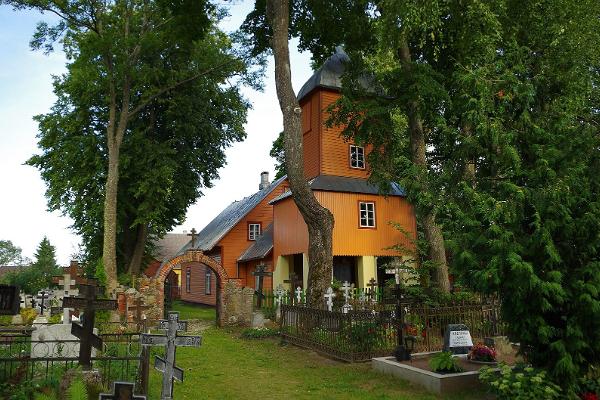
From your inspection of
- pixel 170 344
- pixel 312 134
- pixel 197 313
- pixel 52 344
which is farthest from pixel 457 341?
pixel 197 313

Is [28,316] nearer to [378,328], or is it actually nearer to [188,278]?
[378,328]

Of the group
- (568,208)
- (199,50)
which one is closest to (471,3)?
(568,208)

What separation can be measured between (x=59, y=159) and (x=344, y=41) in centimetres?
1661

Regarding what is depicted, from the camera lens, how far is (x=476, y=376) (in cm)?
889

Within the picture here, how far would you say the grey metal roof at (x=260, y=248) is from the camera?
93.6ft

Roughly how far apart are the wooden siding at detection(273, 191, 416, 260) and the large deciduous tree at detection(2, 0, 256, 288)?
6620mm

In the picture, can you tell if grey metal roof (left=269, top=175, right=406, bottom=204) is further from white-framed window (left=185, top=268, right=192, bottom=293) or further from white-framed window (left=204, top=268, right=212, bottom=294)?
white-framed window (left=185, top=268, right=192, bottom=293)

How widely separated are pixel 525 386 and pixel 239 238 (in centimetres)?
2668

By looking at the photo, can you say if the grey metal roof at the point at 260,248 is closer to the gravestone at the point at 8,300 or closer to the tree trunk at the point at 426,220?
the tree trunk at the point at 426,220

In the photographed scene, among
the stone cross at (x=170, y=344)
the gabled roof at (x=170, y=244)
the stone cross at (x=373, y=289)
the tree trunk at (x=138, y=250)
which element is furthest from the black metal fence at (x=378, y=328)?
the gabled roof at (x=170, y=244)

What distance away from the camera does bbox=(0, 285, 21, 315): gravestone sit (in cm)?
689

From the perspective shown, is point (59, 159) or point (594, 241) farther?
point (59, 159)

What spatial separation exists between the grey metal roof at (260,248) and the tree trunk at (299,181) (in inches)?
504

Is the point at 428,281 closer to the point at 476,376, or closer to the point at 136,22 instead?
the point at 476,376
